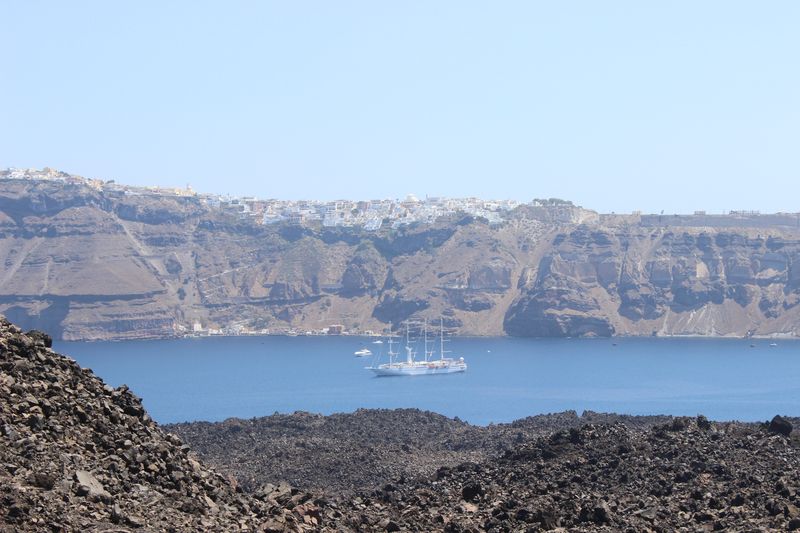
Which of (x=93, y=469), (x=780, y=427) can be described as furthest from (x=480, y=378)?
(x=93, y=469)

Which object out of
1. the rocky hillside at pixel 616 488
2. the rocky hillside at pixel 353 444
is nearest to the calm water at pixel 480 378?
the rocky hillside at pixel 353 444

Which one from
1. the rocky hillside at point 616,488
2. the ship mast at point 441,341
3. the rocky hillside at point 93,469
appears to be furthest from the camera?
the ship mast at point 441,341

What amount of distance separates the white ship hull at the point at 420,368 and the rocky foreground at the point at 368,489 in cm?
9918

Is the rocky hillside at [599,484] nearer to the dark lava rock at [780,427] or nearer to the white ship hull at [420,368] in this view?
the dark lava rock at [780,427]

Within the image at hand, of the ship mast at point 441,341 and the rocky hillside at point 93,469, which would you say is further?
the ship mast at point 441,341

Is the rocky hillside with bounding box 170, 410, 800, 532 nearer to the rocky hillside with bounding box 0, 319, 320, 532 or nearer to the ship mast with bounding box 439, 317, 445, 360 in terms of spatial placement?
the rocky hillside with bounding box 0, 319, 320, 532

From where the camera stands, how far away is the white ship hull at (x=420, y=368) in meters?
134

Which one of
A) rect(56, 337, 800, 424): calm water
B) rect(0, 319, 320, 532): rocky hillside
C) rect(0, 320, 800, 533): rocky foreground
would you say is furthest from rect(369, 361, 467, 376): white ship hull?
rect(0, 319, 320, 532): rocky hillside

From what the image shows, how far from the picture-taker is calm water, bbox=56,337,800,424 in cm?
9969

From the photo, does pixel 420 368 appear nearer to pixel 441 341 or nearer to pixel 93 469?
pixel 441 341

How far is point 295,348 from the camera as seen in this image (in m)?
175

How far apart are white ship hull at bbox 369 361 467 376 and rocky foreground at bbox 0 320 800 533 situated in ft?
325

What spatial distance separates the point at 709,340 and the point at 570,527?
180088 millimetres

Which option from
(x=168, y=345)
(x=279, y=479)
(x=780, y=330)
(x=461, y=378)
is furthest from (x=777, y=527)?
(x=780, y=330)
